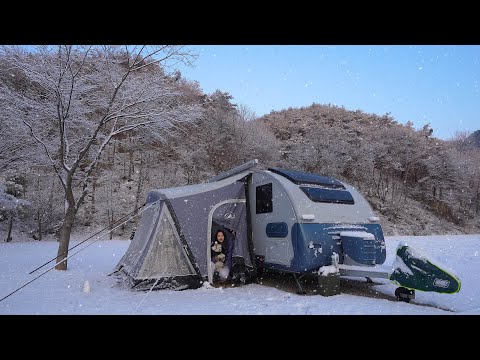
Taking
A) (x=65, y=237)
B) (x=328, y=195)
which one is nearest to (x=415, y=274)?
(x=328, y=195)

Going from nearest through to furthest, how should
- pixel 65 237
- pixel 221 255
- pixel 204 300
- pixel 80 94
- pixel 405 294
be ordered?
pixel 405 294
pixel 204 300
pixel 221 255
pixel 65 237
pixel 80 94

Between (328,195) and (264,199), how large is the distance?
4.28ft

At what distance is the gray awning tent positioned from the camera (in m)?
6.11

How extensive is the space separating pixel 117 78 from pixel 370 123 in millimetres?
29817

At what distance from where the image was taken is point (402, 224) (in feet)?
79.5

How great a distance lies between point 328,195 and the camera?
646 centimetres

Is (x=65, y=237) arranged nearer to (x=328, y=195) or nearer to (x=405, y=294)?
(x=328, y=195)

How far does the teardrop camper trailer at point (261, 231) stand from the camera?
5.83m

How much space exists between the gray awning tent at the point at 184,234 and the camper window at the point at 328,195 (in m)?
1.53

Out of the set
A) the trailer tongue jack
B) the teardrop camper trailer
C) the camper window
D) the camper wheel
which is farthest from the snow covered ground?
the camper window
